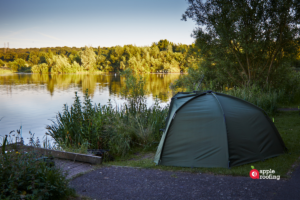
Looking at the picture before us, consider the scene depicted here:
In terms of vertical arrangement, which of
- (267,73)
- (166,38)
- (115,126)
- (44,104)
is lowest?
(44,104)

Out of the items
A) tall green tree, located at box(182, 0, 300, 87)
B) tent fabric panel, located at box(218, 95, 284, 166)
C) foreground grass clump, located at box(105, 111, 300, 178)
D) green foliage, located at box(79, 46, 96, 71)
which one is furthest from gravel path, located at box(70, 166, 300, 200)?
green foliage, located at box(79, 46, 96, 71)

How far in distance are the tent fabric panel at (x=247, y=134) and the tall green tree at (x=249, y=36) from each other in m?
7.27

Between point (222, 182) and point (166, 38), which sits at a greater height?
point (166, 38)

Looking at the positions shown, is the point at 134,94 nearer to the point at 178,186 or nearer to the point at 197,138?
the point at 197,138

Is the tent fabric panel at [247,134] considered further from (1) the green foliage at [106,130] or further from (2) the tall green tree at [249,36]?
(2) the tall green tree at [249,36]

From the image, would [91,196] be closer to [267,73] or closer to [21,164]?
[21,164]

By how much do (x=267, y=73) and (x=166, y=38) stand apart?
233 feet

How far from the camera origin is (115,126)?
7008 millimetres

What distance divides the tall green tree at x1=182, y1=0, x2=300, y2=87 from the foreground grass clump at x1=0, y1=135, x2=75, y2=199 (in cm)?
1108

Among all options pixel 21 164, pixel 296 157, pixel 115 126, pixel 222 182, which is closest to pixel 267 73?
pixel 296 157

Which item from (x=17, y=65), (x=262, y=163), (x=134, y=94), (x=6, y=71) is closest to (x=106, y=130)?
(x=134, y=94)

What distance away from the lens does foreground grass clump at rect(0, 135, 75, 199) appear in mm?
2963

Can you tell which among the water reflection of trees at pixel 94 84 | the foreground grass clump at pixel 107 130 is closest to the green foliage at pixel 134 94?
the foreground grass clump at pixel 107 130

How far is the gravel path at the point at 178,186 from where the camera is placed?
146 inches
